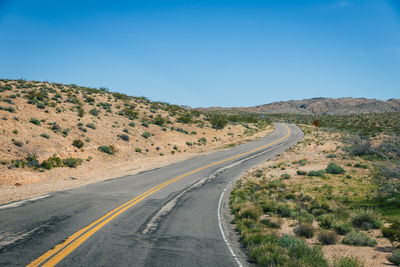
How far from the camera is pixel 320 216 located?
414 inches

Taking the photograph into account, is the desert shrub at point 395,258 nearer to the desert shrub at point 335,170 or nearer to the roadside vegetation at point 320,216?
the roadside vegetation at point 320,216

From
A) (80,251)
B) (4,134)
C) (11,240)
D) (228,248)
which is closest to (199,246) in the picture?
(228,248)

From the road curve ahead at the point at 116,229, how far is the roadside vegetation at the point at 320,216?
131 centimetres

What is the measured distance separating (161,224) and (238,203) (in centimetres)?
487

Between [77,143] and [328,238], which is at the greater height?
[77,143]

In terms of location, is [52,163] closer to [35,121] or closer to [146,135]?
[35,121]

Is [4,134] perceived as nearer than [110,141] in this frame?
Yes

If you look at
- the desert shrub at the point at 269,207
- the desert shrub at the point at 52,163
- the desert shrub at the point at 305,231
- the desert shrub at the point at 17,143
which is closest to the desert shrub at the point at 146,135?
the desert shrub at the point at 52,163

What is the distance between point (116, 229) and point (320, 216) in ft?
27.7

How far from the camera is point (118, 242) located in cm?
662

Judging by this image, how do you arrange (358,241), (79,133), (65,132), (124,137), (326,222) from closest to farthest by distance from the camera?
(358,241)
(326,222)
(65,132)
(79,133)
(124,137)

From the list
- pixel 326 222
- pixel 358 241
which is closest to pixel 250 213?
pixel 326 222

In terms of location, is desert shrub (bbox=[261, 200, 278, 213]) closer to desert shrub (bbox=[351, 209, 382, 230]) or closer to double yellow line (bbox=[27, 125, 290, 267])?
desert shrub (bbox=[351, 209, 382, 230])

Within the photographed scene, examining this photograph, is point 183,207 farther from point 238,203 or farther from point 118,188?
point 118,188
